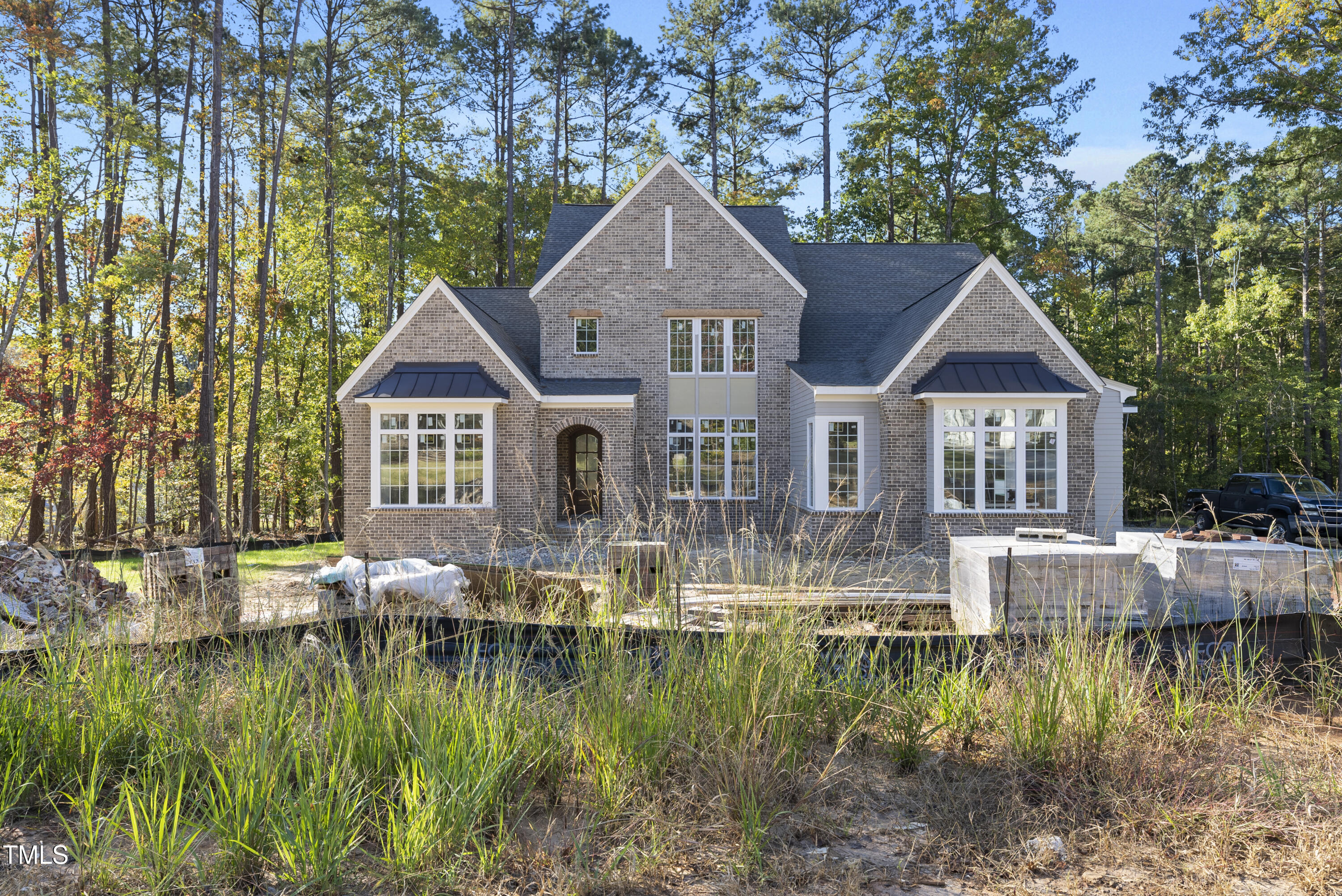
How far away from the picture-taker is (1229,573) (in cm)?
602

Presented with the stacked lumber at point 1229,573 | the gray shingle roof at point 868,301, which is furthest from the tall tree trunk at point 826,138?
the stacked lumber at point 1229,573

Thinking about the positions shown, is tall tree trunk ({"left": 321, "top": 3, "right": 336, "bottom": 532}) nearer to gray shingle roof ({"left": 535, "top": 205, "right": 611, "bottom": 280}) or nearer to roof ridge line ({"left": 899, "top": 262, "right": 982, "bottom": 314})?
gray shingle roof ({"left": 535, "top": 205, "right": 611, "bottom": 280})

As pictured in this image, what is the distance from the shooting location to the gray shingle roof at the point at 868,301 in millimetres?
16562

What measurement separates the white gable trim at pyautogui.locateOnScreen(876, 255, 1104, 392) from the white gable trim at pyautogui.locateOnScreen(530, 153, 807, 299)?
3.63 metres

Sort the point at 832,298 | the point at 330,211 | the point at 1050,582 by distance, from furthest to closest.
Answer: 1. the point at 330,211
2. the point at 832,298
3. the point at 1050,582

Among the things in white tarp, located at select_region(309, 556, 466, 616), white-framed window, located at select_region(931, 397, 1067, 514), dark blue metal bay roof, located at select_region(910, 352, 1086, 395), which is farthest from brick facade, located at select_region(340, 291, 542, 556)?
white-framed window, located at select_region(931, 397, 1067, 514)

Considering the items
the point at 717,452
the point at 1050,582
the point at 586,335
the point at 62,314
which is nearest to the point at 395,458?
the point at 586,335

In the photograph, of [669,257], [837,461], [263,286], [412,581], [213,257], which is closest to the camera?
[412,581]

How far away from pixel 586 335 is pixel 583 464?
436 cm

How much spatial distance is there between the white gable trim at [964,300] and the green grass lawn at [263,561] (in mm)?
12101

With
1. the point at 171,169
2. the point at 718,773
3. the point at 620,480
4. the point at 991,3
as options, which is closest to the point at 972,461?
the point at 620,480

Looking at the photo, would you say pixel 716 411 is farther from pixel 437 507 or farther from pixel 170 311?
pixel 170 311

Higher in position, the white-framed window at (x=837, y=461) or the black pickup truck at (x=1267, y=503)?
the white-framed window at (x=837, y=461)

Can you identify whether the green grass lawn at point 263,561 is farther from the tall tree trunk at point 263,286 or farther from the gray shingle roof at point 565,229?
the gray shingle roof at point 565,229
